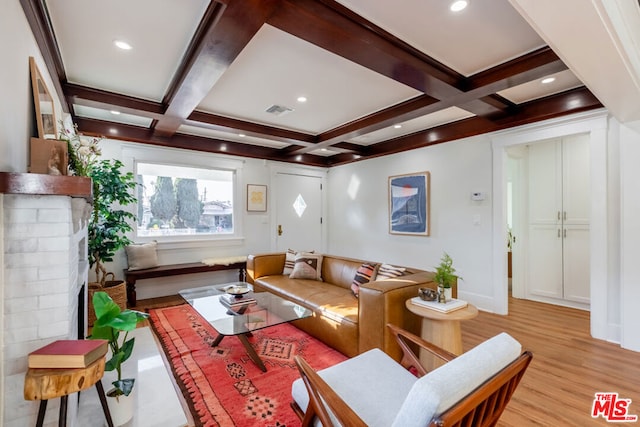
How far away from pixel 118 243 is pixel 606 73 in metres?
4.59

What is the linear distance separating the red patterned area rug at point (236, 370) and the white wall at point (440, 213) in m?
2.34

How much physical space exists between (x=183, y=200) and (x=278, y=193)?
5.52 feet

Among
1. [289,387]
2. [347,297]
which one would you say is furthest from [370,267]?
[289,387]

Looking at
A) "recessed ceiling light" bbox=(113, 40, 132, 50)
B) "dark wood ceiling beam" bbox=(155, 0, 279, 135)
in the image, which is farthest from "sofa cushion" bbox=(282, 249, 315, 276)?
"recessed ceiling light" bbox=(113, 40, 132, 50)

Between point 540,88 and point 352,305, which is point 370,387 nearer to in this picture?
point 352,305

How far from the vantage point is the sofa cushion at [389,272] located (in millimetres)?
2676

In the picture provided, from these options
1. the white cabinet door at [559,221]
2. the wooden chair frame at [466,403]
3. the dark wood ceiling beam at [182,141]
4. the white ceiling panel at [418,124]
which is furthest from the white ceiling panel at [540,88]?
the dark wood ceiling beam at [182,141]

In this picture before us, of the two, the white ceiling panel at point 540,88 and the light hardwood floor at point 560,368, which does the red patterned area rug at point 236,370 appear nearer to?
the light hardwood floor at point 560,368

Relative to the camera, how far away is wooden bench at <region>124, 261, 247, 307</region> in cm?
384

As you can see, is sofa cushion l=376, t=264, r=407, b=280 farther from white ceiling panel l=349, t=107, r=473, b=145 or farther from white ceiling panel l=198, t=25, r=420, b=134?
white ceiling panel l=349, t=107, r=473, b=145

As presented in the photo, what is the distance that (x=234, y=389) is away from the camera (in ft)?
6.64

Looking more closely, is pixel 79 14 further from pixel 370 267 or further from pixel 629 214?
pixel 629 214

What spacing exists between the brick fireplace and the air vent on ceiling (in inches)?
90.0

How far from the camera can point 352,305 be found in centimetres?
266
